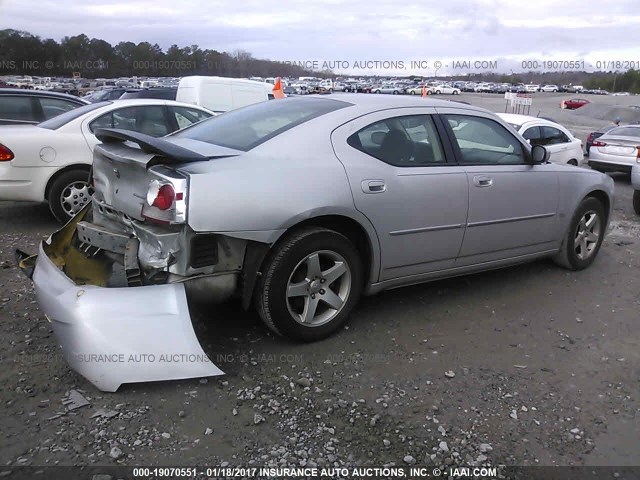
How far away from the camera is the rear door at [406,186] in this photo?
3.75m

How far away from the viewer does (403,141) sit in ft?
13.3

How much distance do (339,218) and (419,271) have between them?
2.73 ft

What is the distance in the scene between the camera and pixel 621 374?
142 inches

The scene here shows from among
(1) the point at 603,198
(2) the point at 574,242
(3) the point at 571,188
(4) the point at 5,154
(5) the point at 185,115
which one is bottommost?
(2) the point at 574,242

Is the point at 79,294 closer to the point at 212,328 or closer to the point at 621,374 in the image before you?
the point at 212,328

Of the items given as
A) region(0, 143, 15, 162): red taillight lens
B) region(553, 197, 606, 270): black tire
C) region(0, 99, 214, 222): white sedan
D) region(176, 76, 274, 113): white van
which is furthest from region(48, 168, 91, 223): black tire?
region(176, 76, 274, 113): white van

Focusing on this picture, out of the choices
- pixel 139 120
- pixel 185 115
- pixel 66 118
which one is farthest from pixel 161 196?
pixel 185 115

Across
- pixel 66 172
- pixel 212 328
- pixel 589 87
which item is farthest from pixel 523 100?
pixel 589 87

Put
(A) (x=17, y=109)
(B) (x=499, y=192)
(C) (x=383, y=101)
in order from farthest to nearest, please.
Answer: (A) (x=17, y=109) → (B) (x=499, y=192) → (C) (x=383, y=101)

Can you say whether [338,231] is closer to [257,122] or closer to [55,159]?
[257,122]

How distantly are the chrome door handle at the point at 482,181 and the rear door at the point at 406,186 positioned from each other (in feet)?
0.37

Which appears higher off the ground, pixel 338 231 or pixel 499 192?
pixel 499 192

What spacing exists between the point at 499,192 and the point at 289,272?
1.92 metres

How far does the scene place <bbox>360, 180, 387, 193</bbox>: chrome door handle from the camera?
3695 millimetres
